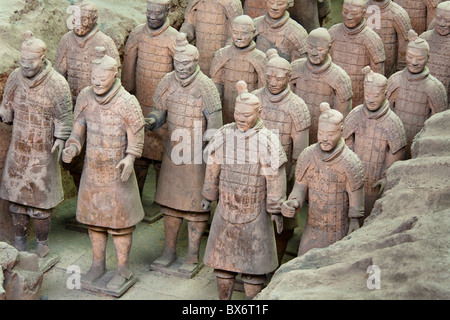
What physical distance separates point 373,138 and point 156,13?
2.22 metres

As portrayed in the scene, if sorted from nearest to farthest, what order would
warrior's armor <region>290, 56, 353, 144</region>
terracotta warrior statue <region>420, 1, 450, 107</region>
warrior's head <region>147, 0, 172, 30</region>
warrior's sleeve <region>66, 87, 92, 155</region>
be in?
warrior's sleeve <region>66, 87, 92, 155</region> → warrior's armor <region>290, 56, 353, 144</region> → warrior's head <region>147, 0, 172, 30</region> → terracotta warrior statue <region>420, 1, 450, 107</region>

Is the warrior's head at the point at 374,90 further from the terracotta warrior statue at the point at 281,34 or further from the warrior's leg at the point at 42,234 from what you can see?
the warrior's leg at the point at 42,234

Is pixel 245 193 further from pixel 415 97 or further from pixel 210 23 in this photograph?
pixel 210 23

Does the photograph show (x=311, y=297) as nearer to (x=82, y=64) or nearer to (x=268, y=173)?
(x=268, y=173)

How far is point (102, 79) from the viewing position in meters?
7.21

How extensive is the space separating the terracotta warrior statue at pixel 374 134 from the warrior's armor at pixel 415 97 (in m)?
0.57

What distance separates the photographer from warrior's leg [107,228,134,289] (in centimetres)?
763

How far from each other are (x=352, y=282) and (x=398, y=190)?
53.8 inches

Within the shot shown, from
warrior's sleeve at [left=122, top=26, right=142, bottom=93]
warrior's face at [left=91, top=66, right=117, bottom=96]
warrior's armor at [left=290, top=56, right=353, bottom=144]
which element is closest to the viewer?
warrior's face at [left=91, top=66, right=117, bottom=96]

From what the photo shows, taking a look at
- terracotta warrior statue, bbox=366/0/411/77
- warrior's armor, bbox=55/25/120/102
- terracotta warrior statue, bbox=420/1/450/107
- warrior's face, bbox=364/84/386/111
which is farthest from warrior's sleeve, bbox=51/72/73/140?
terracotta warrior statue, bbox=420/1/450/107

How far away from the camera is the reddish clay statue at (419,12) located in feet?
32.6

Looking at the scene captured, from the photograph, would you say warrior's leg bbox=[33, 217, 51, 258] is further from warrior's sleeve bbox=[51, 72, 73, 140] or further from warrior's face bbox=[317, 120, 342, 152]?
warrior's face bbox=[317, 120, 342, 152]

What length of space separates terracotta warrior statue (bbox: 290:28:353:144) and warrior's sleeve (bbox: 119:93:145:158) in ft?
5.36

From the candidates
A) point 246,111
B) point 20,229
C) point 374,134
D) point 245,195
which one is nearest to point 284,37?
point 374,134
